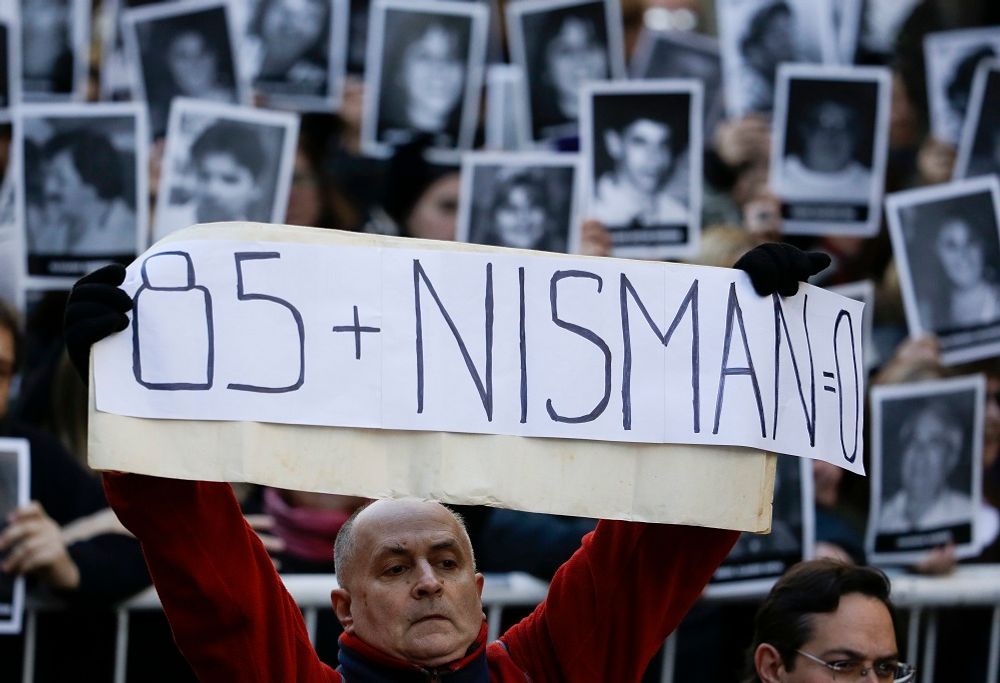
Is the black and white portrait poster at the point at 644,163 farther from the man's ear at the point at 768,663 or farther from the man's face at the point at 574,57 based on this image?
the man's ear at the point at 768,663

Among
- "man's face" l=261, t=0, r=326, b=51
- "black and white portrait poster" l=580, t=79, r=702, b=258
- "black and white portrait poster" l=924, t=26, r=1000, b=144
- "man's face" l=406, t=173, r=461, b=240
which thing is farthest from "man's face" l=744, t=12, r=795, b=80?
"man's face" l=261, t=0, r=326, b=51

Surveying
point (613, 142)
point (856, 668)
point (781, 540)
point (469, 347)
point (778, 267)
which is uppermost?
point (613, 142)

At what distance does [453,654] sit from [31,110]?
2.15 metres

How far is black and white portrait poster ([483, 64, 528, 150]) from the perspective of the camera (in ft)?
15.5

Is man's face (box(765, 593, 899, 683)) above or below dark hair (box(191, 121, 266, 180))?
below

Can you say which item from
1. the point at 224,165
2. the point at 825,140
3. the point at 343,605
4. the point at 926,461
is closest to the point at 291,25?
the point at 224,165

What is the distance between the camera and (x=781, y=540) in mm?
3982

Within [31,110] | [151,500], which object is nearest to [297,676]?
[151,500]

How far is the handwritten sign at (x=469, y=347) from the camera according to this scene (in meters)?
2.18

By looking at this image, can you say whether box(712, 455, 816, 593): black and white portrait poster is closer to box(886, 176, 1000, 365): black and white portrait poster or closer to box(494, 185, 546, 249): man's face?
box(886, 176, 1000, 365): black and white portrait poster

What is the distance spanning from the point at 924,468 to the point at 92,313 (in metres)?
2.72

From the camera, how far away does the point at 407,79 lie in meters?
4.62

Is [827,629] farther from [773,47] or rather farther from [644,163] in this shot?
[773,47]

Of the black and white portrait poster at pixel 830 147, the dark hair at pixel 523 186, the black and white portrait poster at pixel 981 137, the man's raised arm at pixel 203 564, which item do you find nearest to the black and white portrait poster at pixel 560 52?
the dark hair at pixel 523 186
